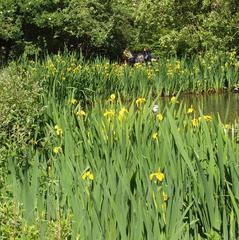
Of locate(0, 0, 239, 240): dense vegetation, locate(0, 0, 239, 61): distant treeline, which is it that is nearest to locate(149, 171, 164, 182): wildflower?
locate(0, 0, 239, 240): dense vegetation

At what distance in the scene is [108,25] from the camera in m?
17.2

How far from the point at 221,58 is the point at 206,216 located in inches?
363

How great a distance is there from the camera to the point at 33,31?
16812mm

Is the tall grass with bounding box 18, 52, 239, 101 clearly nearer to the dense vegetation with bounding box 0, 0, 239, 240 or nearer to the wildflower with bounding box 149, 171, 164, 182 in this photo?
the dense vegetation with bounding box 0, 0, 239, 240

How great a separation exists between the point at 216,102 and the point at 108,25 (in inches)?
330

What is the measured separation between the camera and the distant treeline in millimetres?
14242

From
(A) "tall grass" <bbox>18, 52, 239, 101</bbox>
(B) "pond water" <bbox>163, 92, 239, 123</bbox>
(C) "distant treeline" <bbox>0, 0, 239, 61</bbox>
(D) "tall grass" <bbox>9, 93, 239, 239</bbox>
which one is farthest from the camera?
(C) "distant treeline" <bbox>0, 0, 239, 61</bbox>

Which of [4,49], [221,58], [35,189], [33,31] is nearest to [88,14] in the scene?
[33,31]

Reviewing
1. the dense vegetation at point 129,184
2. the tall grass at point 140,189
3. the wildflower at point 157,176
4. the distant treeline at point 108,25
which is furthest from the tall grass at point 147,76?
the wildflower at point 157,176

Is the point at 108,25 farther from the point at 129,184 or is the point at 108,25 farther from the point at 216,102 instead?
the point at 129,184

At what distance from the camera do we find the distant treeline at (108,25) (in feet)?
46.7

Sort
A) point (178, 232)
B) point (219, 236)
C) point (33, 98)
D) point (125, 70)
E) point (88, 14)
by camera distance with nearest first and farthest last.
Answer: point (178, 232)
point (219, 236)
point (33, 98)
point (125, 70)
point (88, 14)

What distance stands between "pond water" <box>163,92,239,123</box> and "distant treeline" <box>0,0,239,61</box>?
10.5 ft

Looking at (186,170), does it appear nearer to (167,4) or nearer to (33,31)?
(167,4)
